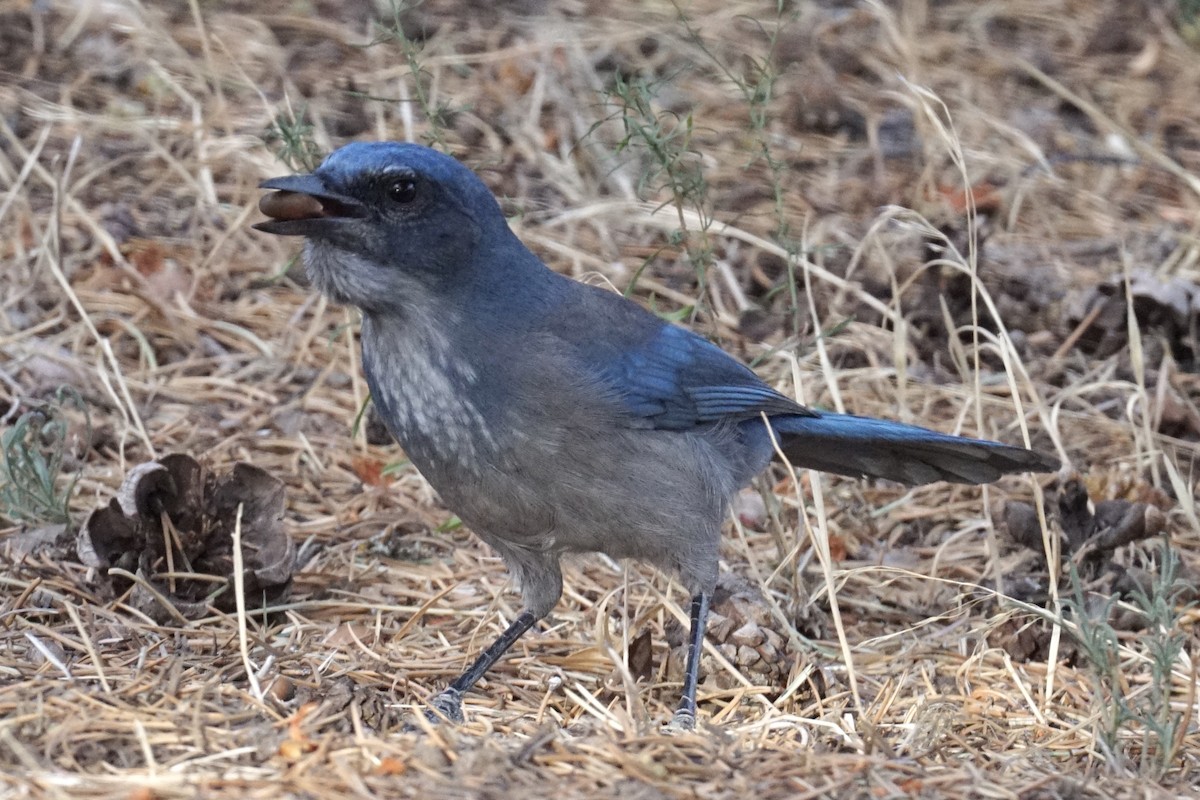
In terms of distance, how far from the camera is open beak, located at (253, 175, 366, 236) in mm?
3910

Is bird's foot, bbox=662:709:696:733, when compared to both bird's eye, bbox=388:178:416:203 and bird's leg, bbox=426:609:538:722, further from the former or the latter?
bird's eye, bbox=388:178:416:203

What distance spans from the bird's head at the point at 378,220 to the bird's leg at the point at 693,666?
3.57ft

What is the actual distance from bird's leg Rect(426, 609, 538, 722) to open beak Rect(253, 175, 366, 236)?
1.19 m

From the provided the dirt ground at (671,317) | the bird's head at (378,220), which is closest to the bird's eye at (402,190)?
the bird's head at (378,220)

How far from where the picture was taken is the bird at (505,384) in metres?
3.98

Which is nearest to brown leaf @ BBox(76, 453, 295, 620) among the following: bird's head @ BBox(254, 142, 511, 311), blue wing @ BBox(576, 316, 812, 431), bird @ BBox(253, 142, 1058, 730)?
bird @ BBox(253, 142, 1058, 730)

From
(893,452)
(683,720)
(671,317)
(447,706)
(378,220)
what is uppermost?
(378,220)

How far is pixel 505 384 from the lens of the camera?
4.01m

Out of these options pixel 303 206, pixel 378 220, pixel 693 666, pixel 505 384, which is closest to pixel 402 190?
pixel 378 220

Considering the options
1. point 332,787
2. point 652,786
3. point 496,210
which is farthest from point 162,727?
point 496,210

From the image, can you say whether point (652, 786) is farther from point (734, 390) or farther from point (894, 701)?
point (734, 390)

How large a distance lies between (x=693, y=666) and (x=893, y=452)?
99 cm

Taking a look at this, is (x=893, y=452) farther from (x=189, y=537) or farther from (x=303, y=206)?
(x=189, y=537)

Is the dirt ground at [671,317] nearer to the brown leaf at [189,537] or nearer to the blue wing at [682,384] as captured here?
the brown leaf at [189,537]
